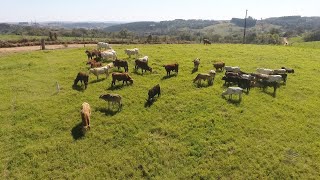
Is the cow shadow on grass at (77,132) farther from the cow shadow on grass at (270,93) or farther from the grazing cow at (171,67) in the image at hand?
the cow shadow on grass at (270,93)

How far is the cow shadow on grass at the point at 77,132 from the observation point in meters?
21.6

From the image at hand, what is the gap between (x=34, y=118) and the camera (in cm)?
2362

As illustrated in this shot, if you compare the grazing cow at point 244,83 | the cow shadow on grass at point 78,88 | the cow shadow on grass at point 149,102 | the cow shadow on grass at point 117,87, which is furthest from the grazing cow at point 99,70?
the grazing cow at point 244,83

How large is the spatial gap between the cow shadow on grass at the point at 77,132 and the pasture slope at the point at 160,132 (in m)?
0.07

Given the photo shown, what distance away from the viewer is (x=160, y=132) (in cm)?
2212

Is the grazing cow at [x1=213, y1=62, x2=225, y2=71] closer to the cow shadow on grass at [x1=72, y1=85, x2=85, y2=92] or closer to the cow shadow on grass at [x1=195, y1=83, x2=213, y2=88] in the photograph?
the cow shadow on grass at [x1=195, y1=83, x2=213, y2=88]

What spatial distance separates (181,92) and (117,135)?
749 cm

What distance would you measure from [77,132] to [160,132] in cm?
558

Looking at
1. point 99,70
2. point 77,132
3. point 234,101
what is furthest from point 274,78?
point 77,132

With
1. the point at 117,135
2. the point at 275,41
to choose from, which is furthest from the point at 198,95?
the point at 275,41

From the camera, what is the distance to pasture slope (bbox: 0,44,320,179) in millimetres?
19422

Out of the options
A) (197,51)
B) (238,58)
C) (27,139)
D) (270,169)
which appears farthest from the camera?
(197,51)

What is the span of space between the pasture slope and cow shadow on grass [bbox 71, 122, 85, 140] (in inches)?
2.6

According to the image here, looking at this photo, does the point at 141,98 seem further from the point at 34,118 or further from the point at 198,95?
the point at 34,118
